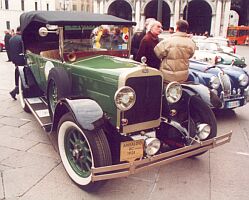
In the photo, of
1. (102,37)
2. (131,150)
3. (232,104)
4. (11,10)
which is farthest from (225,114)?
(11,10)

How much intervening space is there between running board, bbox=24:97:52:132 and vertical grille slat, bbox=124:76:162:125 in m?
1.35

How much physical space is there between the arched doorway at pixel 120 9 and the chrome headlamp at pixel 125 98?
44913mm

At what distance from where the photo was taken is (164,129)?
4.12 meters

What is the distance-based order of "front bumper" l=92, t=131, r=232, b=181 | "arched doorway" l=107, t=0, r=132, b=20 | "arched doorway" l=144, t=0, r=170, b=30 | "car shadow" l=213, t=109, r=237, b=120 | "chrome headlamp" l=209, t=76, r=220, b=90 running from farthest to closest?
"arched doorway" l=107, t=0, r=132, b=20 → "arched doorway" l=144, t=0, r=170, b=30 → "car shadow" l=213, t=109, r=237, b=120 → "chrome headlamp" l=209, t=76, r=220, b=90 → "front bumper" l=92, t=131, r=232, b=181

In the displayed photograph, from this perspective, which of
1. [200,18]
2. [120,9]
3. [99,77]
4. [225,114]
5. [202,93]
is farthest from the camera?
[120,9]

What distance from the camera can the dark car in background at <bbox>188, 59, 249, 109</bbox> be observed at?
6172 millimetres

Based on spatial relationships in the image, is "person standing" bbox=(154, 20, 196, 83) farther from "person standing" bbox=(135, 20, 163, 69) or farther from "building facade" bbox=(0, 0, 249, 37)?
"building facade" bbox=(0, 0, 249, 37)

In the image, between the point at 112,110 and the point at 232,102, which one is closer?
the point at 112,110

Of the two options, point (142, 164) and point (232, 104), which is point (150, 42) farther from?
point (232, 104)

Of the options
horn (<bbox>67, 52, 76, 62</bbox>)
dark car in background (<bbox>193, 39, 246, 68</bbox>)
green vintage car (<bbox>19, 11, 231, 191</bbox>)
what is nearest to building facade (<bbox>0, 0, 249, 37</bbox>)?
dark car in background (<bbox>193, 39, 246, 68</bbox>)

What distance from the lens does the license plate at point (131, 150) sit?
10.6ft

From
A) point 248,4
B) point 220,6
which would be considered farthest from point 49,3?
point 248,4

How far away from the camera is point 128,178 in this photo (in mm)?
3836

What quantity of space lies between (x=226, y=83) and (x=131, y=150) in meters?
3.79
